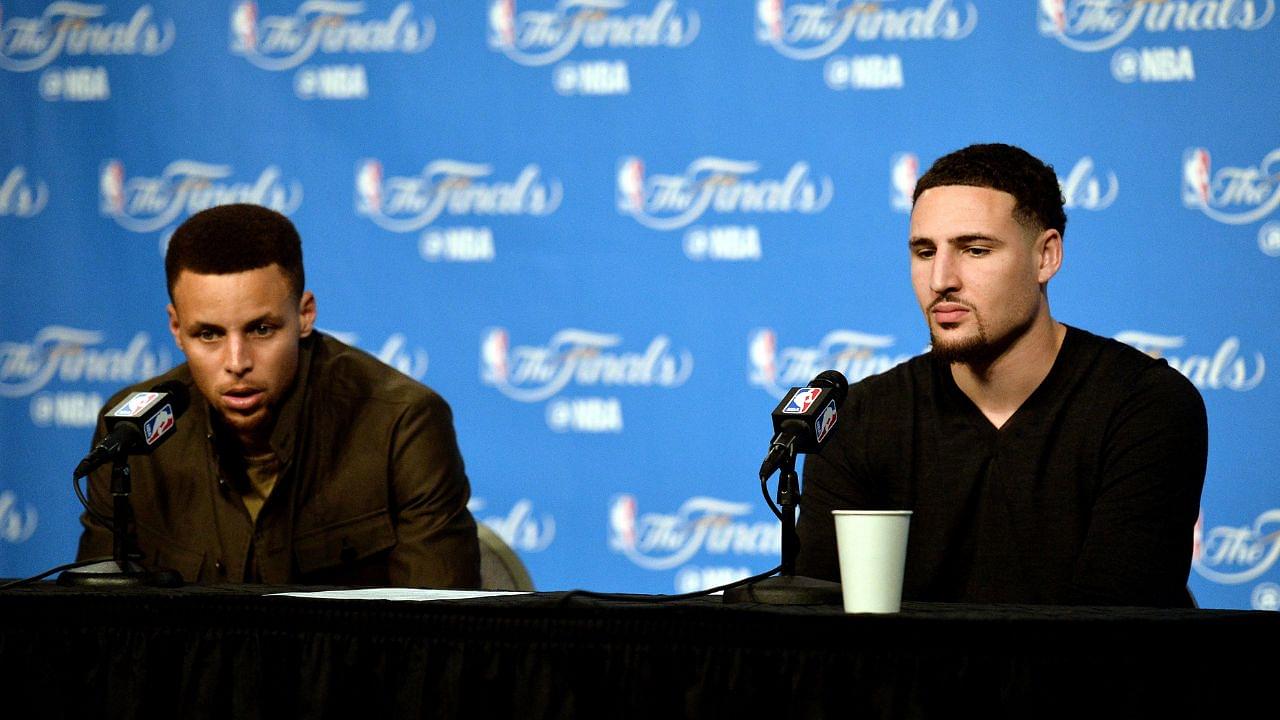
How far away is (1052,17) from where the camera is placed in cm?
405

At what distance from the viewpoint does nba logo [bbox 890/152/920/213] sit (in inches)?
163

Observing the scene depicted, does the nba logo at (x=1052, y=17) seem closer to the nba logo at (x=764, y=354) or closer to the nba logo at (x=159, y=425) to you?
the nba logo at (x=764, y=354)

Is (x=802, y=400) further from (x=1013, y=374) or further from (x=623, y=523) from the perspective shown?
(x=623, y=523)

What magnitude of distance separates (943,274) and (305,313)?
128 centimetres

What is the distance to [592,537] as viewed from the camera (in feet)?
14.3

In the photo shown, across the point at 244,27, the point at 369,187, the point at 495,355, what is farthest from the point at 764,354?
the point at 244,27

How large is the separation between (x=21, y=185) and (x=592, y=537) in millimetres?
2208

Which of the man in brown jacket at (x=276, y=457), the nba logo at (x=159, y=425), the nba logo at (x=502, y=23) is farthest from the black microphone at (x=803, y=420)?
the nba logo at (x=502, y=23)

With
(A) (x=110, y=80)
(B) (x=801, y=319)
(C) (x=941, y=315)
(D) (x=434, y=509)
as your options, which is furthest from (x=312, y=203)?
(C) (x=941, y=315)

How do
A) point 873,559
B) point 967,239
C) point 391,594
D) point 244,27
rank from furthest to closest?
point 244,27, point 967,239, point 391,594, point 873,559

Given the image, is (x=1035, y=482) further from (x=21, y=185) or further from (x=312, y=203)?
(x=21, y=185)

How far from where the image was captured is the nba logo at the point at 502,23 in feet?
14.6

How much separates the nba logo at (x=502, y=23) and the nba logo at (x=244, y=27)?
2.56ft

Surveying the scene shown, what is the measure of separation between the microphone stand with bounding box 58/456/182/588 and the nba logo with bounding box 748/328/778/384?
2.27m
